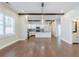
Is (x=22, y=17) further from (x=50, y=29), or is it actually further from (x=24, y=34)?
(x=50, y=29)

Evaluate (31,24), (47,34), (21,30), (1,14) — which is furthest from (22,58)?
(31,24)

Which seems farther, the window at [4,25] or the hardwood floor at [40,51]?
the window at [4,25]

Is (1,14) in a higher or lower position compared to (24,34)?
higher

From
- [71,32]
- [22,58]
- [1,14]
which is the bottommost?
[22,58]

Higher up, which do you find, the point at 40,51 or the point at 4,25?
the point at 4,25

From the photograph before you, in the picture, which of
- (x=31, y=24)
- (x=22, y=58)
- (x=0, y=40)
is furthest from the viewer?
(x=31, y=24)

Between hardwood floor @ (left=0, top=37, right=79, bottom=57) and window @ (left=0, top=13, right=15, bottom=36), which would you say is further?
window @ (left=0, top=13, right=15, bottom=36)

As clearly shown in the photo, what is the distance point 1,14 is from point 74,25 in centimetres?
561

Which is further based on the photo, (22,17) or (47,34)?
(47,34)

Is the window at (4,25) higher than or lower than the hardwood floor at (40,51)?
higher

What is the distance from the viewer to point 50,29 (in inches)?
1067

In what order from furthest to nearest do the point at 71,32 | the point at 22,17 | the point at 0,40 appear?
the point at 22,17 < the point at 71,32 < the point at 0,40

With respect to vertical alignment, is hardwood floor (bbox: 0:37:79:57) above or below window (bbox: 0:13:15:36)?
below

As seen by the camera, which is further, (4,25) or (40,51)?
(4,25)
